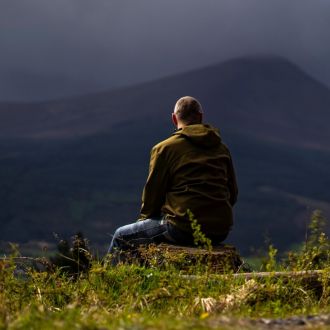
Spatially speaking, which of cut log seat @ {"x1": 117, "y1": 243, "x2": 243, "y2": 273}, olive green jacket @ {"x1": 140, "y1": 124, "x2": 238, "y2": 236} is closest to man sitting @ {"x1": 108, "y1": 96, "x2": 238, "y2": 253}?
olive green jacket @ {"x1": 140, "y1": 124, "x2": 238, "y2": 236}

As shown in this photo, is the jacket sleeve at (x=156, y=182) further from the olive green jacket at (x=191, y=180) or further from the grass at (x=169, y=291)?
the grass at (x=169, y=291)

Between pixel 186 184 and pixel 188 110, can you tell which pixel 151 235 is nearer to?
pixel 186 184

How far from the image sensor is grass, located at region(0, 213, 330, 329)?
602cm

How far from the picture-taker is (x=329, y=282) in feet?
23.8

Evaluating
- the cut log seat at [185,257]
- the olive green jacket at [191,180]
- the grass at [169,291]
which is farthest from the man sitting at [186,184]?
the grass at [169,291]

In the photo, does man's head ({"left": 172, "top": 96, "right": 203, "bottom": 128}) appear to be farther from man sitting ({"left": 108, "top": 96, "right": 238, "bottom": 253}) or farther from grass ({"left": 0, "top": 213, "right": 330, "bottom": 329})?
grass ({"left": 0, "top": 213, "right": 330, "bottom": 329})

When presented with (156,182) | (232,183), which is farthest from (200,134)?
(232,183)

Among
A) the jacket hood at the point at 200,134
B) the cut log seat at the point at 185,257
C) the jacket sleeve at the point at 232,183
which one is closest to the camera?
the cut log seat at the point at 185,257

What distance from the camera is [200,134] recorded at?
29.8 ft

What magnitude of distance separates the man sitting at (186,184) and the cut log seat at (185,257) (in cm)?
26

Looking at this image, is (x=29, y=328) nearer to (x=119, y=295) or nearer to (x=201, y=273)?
(x=119, y=295)

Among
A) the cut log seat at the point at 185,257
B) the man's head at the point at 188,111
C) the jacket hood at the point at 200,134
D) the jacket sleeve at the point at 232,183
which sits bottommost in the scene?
the cut log seat at the point at 185,257

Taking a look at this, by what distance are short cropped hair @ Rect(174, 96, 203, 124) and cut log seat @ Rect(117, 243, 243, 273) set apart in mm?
1339

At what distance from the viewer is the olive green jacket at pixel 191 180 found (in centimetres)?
903
